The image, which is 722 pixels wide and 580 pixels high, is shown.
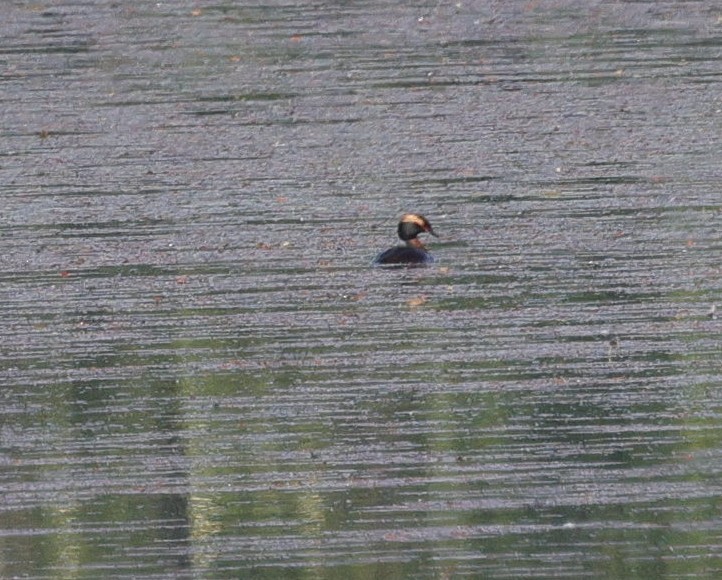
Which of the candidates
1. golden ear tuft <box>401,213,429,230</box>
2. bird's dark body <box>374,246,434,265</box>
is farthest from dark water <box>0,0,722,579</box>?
golden ear tuft <box>401,213,429,230</box>

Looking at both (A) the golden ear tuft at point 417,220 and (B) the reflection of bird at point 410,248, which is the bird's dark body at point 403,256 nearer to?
(B) the reflection of bird at point 410,248

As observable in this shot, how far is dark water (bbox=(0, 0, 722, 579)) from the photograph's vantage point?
7.12 metres

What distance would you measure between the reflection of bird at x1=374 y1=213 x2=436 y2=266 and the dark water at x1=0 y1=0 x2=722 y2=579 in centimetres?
9

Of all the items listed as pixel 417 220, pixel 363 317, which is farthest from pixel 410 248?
pixel 363 317

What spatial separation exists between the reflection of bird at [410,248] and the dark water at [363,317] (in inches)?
3.4

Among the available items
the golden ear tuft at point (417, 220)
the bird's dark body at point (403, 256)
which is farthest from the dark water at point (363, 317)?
the golden ear tuft at point (417, 220)

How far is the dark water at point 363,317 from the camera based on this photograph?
712cm

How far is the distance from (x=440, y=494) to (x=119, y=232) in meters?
5.21

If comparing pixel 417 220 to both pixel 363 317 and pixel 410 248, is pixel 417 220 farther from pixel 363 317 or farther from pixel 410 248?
pixel 363 317

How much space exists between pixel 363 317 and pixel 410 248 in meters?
1.21

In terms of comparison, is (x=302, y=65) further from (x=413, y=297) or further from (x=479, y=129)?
(x=413, y=297)

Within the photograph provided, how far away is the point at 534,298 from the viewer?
33.9 ft

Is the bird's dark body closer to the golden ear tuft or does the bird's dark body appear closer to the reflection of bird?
the reflection of bird

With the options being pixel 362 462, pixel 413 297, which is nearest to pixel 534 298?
pixel 413 297
